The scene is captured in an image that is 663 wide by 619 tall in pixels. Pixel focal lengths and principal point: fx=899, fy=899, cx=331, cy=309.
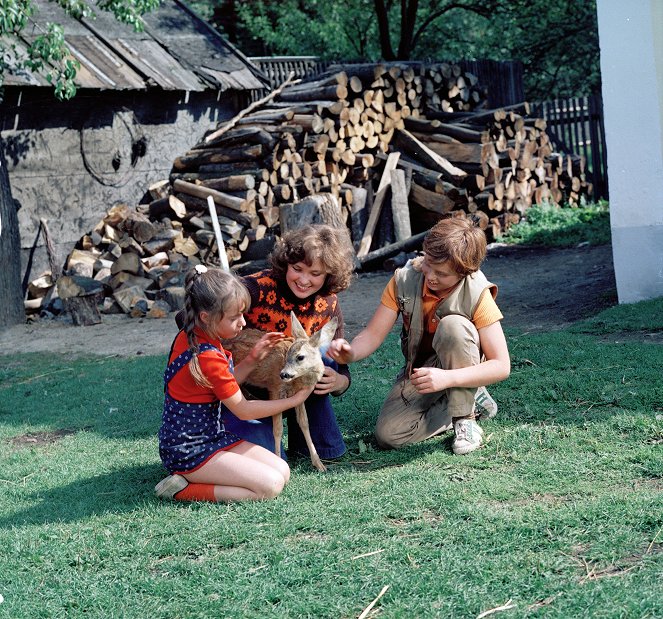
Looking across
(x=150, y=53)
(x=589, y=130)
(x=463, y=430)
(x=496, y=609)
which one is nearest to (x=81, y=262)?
(x=150, y=53)

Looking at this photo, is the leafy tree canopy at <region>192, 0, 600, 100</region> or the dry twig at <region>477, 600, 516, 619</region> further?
the leafy tree canopy at <region>192, 0, 600, 100</region>

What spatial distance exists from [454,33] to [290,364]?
2391 cm

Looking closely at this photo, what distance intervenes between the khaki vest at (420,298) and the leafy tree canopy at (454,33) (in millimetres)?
18635

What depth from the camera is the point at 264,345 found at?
4621mm

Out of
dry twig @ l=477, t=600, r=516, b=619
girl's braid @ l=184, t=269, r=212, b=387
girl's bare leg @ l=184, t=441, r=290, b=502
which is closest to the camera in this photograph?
dry twig @ l=477, t=600, r=516, b=619

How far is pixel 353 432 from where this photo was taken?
562 centimetres

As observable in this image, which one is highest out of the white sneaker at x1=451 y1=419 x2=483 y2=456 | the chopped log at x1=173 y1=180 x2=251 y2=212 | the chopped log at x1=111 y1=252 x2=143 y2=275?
the chopped log at x1=173 y1=180 x2=251 y2=212

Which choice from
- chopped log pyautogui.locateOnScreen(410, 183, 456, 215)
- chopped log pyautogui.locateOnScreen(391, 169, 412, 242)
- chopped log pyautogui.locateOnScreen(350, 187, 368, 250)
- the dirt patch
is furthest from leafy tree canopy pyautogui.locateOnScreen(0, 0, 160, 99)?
the dirt patch

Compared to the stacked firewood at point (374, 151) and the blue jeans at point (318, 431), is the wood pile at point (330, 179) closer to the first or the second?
the stacked firewood at point (374, 151)

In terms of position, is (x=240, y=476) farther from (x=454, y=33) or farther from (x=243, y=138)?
(x=454, y=33)

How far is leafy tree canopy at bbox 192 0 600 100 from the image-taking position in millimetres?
24328

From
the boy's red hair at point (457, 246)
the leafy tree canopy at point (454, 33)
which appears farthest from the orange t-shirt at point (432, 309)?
the leafy tree canopy at point (454, 33)

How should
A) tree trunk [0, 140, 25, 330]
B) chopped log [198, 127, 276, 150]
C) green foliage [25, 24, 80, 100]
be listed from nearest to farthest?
green foliage [25, 24, 80, 100]
tree trunk [0, 140, 25, 330]
chopped log [198, 127, 276, 150]

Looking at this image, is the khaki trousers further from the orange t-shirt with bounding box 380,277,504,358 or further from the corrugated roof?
the corrugated roof
